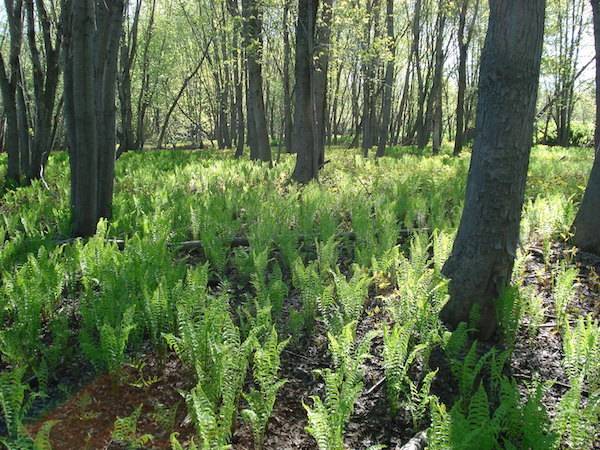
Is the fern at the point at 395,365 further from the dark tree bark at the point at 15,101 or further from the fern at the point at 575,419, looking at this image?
the dark tree bark at the point at 15,101

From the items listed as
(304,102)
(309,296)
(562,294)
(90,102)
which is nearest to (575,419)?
(562,294)

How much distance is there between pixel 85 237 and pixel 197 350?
3.35 metres

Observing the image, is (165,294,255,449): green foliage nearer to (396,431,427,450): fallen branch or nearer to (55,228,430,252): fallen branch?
(396,431,427,450): fallen branch

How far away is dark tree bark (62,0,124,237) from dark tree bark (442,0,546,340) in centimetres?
413

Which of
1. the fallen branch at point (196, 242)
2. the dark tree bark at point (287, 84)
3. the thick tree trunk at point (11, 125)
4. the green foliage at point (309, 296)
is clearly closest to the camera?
the green foliage at point (309, 296)

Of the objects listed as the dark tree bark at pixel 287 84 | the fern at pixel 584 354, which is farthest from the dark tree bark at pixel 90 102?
the dark tree bark at pixel 287 84

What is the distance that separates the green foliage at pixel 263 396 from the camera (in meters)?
2.37

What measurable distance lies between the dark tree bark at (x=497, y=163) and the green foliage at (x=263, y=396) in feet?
4.96

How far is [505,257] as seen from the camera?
3.38 meters

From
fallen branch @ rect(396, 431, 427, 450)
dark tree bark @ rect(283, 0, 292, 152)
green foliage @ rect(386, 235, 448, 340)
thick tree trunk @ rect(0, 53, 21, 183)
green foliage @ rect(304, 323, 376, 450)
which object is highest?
dark tree bark @ rect(283, 0, 292, 152)

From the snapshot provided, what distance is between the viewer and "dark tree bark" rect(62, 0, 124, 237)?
5180 millimetres

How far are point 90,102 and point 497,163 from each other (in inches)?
172

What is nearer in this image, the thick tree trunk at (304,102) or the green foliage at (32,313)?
the green foliage at (32,313)

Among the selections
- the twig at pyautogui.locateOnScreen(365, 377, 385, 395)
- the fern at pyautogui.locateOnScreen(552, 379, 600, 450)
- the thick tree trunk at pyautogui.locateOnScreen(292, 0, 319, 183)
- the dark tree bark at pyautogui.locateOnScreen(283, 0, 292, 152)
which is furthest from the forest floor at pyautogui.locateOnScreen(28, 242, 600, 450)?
the dark tree bark at pyautogui.locateOnScreen(283, 0, 292, 152)
